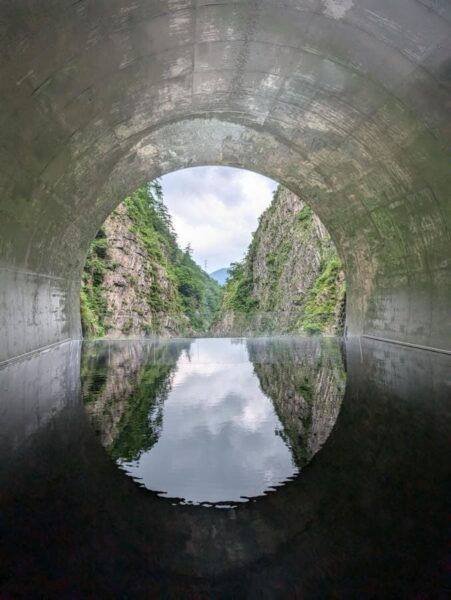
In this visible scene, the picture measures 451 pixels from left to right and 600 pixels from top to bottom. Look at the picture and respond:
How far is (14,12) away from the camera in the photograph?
4867 mm

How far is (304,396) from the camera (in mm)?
5418

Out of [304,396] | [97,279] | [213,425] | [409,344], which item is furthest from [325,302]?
[213,425]

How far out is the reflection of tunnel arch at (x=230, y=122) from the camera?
5.94m

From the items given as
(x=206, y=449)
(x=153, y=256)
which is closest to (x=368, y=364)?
(x=206, y=449)

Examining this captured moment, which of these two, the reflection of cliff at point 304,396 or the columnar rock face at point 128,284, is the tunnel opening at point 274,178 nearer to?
the reflection of cliff at point 304,396

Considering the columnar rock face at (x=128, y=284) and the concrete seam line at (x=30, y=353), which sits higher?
the columnar rock face at (x=128, y=284)

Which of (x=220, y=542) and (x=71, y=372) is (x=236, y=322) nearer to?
(x=71, y=372)

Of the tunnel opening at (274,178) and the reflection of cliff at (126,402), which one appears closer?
the tunnel opening at (274,178)

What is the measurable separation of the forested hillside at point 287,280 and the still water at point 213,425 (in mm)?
18208

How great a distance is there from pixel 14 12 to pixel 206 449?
15.3 ft

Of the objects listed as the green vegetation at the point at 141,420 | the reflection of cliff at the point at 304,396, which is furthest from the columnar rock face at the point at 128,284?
the green vegetation at the point at 141,420

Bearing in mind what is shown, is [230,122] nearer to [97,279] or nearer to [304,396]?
[304,396]

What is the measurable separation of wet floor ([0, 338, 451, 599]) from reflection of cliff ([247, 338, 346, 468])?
3cm

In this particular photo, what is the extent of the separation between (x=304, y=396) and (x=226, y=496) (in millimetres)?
2994
